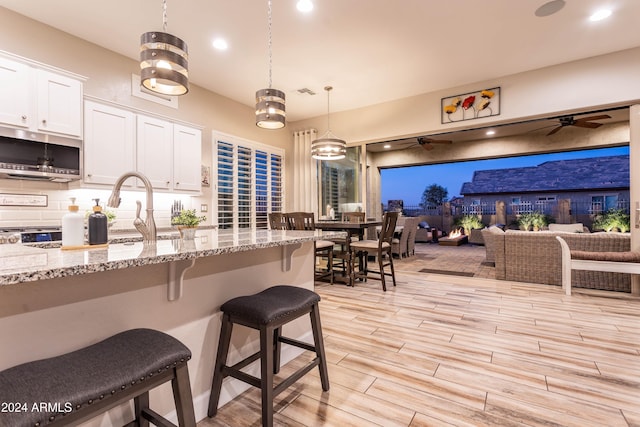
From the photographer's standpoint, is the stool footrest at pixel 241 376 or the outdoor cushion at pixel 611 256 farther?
the outdoor cushion at pixel 611 256

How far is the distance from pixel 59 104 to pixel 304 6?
2625 mm

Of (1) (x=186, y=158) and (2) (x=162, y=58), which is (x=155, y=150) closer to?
(1) (x=186, y=158)

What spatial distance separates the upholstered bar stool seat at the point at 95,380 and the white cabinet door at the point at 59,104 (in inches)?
117

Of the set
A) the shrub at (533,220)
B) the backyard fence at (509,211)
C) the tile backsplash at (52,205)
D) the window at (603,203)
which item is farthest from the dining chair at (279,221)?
the window at (603,203)

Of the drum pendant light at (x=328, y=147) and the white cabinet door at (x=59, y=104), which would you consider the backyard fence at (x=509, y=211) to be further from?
the white cabinet door at (x=59, y=104)

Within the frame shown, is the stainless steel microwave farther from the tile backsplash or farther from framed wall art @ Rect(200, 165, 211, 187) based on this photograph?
framed wall art @ Rect(200, 165, 211, 187)

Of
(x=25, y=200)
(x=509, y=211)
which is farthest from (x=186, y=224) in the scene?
(x=509, y=211)

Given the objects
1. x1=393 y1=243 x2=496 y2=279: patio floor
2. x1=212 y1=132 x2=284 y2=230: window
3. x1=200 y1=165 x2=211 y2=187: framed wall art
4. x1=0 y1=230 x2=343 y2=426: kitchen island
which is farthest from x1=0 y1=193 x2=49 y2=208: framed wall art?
x1=393 y1=243 x2=496 y2=279: patio floor

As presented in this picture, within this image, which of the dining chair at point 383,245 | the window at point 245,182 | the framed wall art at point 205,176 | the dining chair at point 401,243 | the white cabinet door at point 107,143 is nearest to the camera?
the white cabinet door at point 107,143

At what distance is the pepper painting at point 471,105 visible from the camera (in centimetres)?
467

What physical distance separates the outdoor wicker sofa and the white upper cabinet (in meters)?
5.57

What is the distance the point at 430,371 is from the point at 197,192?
12.5ft

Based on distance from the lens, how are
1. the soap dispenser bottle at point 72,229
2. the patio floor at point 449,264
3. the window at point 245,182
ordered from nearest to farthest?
the soap dispenser bottle at point 72,229
the window at point 245,182
the patio floor at point 449,264

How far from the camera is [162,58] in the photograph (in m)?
1.83
